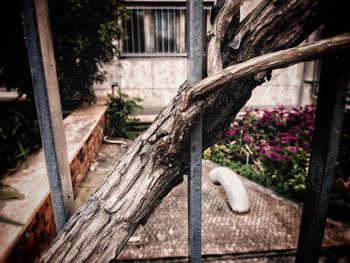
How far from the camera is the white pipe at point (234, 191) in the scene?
2502mm

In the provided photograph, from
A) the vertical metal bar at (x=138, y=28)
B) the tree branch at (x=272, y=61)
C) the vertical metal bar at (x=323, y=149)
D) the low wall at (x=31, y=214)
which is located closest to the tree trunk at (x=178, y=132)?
the tree branch at (x=272, y=61)

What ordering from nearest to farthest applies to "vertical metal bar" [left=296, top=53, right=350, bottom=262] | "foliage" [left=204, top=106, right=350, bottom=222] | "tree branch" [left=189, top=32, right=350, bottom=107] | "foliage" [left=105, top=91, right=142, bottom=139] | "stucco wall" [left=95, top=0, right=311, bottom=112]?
1. "tree branch" [left=189, top=32, right=350, bottom=107]
2. "vertical metal bar" [left=296, top=53, right=350, bottom=262]
3. "foliage" [left=204, top=106, right=350, bottom=222]
4. "foliage" [left=105, top=91, right=142, bottom=139]
5. "stucco wall" [left=95, top=0, right=311, bottom=112]

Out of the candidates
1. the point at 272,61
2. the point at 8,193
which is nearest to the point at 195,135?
the point at 272,61

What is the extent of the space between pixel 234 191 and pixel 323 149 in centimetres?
196

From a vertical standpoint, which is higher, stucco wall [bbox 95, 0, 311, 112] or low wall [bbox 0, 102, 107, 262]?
stucco wall [bbox 95, 0, 311, 112]

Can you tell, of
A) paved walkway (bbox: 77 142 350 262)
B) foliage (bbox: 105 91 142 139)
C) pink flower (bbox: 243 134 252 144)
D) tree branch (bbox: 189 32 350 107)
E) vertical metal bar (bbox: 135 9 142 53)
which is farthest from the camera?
vertical metal bar (bbox: 135 9 142 53)

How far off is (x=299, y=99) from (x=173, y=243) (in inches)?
288

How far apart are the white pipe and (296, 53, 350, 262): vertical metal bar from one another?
1688 mm

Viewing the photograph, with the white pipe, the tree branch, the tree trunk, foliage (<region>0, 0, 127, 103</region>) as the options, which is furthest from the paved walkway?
foliage (<region>0, 0, 127, 103</region>)

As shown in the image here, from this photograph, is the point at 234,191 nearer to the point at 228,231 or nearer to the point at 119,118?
the point at 228,231

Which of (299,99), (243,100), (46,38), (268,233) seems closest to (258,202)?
(268,233)

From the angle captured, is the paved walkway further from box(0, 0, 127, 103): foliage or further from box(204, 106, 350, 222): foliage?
box(0, 0, 127, 103): foliage

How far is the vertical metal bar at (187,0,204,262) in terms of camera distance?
24.8 inches

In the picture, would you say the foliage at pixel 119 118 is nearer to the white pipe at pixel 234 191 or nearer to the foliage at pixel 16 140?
the foliage at pixel 16 140
